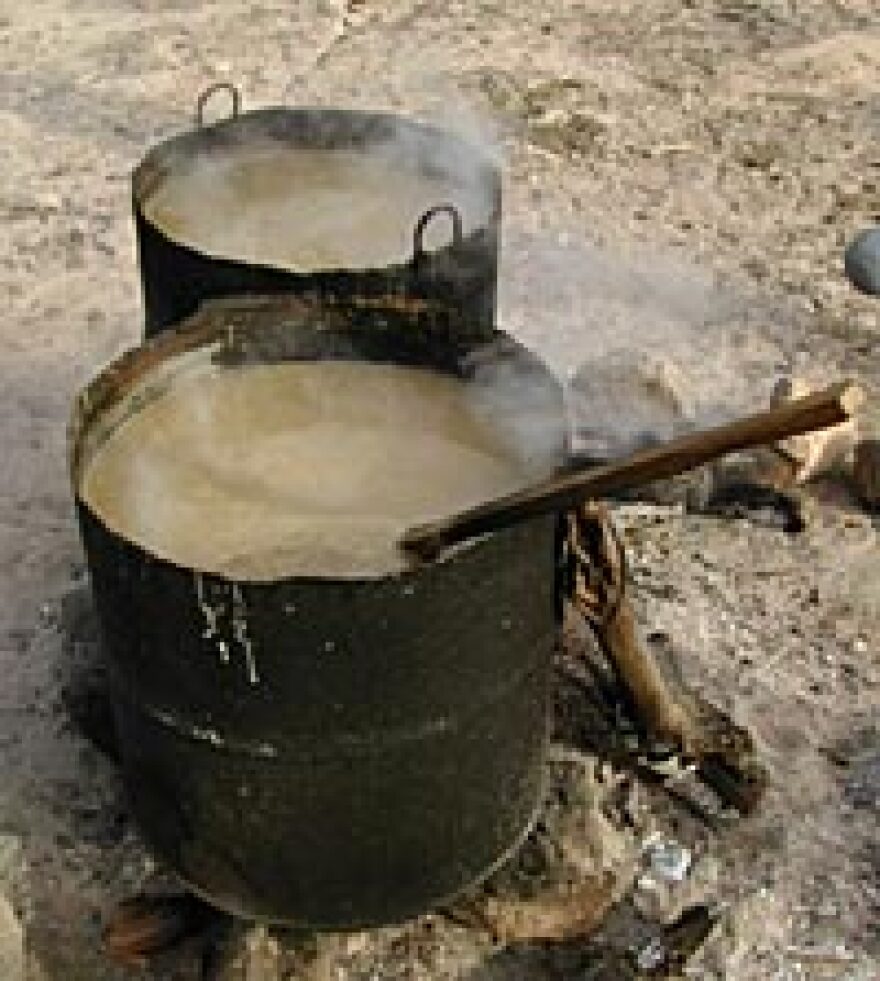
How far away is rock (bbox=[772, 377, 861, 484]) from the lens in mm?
4188

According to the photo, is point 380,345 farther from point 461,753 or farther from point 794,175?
point 794,175

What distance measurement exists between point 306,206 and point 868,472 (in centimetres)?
148

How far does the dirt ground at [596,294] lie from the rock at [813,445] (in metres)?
0.09

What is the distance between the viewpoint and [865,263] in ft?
16.5

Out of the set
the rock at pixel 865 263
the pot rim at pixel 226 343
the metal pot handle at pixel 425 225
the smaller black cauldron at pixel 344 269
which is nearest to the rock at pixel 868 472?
the rock at pixel 865 263

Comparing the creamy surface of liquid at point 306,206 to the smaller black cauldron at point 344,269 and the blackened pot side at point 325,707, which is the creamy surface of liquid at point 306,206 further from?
the blackened pot side at point 325,707

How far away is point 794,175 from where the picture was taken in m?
5.58

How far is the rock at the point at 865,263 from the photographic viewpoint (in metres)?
5.00

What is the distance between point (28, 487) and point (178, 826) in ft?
5.59

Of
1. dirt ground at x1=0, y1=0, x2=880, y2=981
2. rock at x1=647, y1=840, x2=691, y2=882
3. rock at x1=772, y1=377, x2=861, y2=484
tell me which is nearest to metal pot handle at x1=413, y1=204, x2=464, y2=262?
dirt ground at x1=0, y1=0, x2=880, y2=981

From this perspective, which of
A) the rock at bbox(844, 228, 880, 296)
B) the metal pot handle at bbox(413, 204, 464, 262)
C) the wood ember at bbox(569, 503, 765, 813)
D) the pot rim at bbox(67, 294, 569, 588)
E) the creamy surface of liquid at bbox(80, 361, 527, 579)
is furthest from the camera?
the rock at bbox(844, 228, 880, 296)

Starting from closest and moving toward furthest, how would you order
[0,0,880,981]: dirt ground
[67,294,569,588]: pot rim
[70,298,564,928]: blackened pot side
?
[70,298,564,928]: blackened pot side → [67,294,569,588]: pot rim → [0,0,880,981]: dirt ground

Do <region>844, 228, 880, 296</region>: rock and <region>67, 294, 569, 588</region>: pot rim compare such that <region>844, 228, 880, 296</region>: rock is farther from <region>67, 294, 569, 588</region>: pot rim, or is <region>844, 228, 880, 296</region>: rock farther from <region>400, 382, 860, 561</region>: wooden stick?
<region>400, 382, 860, 561</region>: wooden stick

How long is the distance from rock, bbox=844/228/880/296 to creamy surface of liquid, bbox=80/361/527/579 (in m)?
2.39
